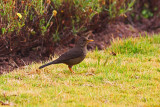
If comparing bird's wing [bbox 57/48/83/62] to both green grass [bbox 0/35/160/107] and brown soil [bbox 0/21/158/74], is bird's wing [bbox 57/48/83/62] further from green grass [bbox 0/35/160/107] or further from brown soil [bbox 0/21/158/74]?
brown soil [bbox 0/21/158/74]

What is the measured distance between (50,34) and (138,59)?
7.51 feet

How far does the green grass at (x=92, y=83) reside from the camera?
4426mm

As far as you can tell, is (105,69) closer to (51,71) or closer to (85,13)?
(51,71)

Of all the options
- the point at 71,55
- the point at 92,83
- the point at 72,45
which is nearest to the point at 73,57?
the point at 71,55

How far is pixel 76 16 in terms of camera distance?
7734 mm

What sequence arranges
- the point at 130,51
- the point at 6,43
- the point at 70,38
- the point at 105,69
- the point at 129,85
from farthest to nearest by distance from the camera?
the point at 70,38 < the point at 130,51 < the point at 6,43 < the point at 105,69 < the point at 129,85

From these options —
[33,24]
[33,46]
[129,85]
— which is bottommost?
[129,85]

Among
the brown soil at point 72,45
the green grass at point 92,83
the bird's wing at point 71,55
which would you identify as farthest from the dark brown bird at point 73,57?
the brown soil at point 72,45

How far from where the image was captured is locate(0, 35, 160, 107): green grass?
443 cm

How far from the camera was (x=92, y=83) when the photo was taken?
5.29m

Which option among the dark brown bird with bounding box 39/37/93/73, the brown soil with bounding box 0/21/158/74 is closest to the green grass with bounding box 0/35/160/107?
the dark brown bird with bounding box 39/37/93/73

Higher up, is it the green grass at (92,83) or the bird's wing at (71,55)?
the bird's wing at (71,55)

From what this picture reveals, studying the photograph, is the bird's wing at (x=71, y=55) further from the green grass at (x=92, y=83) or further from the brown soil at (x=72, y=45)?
the brown soil at (x=72, y=45)

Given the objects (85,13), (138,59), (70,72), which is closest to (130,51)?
(138,59)
